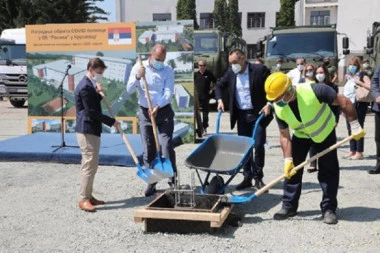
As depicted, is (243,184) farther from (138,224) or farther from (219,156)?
(138,224)

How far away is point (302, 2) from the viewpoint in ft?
168

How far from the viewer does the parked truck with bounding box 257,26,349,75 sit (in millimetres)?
14992

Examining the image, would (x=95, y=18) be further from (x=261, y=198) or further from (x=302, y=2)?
(x=261, y=198)

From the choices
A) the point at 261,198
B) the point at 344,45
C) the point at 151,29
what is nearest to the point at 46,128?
the point at 151,29

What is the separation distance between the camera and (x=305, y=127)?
489cm

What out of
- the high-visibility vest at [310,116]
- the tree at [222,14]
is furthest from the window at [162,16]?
the high-visibility vest at [310,116]

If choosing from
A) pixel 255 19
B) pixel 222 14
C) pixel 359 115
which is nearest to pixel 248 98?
pixel 359 115

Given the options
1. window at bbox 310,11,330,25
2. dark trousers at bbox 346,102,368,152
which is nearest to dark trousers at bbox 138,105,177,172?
dark trousers at bbox 346,102,368,152

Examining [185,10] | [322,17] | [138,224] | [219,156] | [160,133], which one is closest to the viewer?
[138,224]

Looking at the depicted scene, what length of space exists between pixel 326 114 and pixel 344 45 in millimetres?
11723

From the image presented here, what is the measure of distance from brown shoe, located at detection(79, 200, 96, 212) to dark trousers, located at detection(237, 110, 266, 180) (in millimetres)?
2061

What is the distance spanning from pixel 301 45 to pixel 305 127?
35.5 feet

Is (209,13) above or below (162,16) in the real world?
above

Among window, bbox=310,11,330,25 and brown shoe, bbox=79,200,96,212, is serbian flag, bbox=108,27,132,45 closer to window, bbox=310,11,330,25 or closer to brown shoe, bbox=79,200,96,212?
brown shoe, bbox=79,200,96,212
